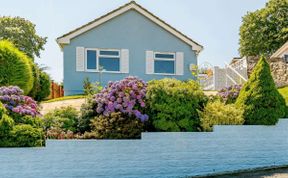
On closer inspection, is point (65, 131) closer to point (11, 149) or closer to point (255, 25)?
point (11, 149)

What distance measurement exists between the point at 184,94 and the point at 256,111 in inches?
83.2

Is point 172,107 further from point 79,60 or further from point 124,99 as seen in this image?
point 79,60

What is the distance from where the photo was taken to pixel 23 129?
8.47 metres

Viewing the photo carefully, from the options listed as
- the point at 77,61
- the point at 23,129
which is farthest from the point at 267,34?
the point at 23,129

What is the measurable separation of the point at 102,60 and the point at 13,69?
7963 millimetres

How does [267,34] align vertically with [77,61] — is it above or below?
above

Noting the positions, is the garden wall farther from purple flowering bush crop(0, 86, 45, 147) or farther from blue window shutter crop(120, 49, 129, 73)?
blue window shutter crop(120, 49, 129, 73)

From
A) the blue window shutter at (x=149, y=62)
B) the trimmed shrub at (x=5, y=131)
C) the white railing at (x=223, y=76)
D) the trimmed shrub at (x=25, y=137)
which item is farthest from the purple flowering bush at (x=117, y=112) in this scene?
the white railing at (x=223, y=76)

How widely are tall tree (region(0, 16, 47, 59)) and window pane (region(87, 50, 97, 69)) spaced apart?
1980cm

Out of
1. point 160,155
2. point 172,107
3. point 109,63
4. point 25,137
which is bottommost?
point 160,155

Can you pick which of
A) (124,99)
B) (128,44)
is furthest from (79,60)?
(124,99)

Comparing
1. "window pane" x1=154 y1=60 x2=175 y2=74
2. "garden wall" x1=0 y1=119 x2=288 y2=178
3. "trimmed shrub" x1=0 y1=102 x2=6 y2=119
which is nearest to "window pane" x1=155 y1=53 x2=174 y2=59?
"window pane" x1=154 y1=60 x2=175 y2=74

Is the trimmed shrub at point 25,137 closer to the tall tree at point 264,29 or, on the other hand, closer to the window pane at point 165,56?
the window pane at point 165,56

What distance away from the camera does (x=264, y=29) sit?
157 feet
